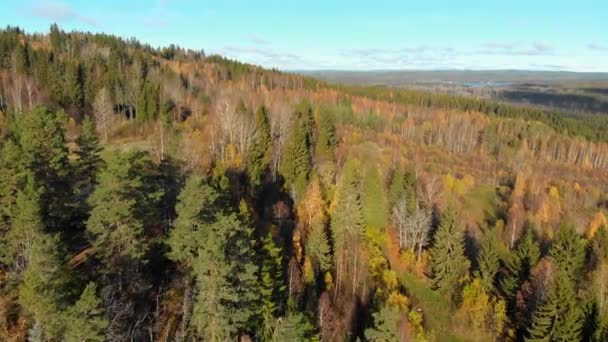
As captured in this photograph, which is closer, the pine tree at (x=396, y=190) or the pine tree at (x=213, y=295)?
the pine tree at (x=213, y=295)

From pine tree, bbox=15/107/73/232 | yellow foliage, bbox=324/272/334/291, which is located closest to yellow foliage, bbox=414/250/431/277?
yellow foliage, bbox=324/272/334/291

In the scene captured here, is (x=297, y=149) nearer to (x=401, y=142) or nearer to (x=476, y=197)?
(x=476, y=197)

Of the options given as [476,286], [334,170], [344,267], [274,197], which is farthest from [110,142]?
[476,286]

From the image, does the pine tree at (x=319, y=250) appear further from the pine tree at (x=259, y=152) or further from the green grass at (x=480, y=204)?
the green grass at (x=480, y=204)

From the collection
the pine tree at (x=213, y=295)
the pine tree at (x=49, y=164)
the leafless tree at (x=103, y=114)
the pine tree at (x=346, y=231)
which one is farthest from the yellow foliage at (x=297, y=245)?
the leafless tree at (x=103, y=114)

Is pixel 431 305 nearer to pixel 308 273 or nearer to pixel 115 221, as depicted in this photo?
pixel 308 273
